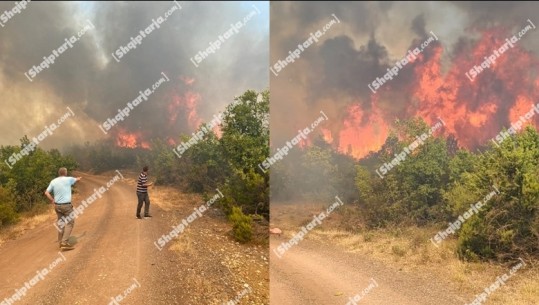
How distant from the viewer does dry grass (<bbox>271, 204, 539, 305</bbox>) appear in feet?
43.0

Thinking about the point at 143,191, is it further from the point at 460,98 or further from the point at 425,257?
the point at 460,98

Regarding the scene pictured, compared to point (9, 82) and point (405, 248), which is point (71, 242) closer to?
point (9, 82)

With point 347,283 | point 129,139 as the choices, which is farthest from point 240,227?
point 347,283

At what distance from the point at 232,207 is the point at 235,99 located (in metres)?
3.80

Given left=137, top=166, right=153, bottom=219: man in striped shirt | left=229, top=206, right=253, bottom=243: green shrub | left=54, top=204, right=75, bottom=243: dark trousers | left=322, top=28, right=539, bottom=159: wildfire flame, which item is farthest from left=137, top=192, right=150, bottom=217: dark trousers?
left=322, top=28, right=539, bottom=159: wildfire flame

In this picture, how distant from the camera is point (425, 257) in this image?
16.9m

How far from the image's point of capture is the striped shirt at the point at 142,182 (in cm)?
817

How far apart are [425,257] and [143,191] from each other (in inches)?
521

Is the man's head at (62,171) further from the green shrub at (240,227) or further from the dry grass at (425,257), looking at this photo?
the dry grass at (425,257)

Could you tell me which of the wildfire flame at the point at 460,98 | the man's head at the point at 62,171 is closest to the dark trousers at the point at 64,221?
the man's head at the point at 62,171

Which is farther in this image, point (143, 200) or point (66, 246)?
point (143, 200)

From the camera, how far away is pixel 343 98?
248 ft

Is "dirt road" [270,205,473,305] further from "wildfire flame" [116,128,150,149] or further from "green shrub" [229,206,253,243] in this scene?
"wildfire flame" [116,128,150,149]

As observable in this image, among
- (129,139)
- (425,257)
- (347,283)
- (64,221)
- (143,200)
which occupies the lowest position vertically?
(425,257)
